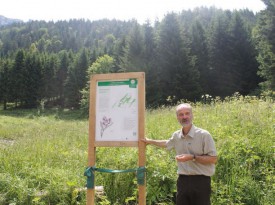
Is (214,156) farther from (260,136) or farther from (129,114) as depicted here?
(260,136)

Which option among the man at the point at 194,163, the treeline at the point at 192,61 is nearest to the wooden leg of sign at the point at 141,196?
the man at the point at 194,163

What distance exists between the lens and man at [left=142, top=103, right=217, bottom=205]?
138 inches

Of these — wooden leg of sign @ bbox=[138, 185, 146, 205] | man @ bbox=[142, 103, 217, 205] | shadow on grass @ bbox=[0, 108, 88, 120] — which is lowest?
wooden leg of sign @ bbox=[138, 185, 146, 205]

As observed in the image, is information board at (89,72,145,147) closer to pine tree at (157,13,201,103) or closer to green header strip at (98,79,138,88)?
green header strip at (98,79,138,88)

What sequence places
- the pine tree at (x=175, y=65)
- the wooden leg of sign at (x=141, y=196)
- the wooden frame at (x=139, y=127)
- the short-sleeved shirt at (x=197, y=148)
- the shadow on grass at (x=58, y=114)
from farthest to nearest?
1. the shadow on grass at (x=58, y=114)
2. the pine tree at (x=175, y=65)
3. the wooden frame at (x=139, y=127)
4. the wooden leg of sign at (x=141, y=196)
5. the short-sleeved shirt at (x=197, y=148)

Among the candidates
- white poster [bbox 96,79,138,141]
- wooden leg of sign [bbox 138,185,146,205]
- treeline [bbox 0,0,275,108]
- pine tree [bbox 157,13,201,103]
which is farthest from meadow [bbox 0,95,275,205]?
pine tree [bbox 157,13,201,103]

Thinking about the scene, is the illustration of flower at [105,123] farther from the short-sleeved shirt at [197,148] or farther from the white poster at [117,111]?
the short-sleeved shirt at [197,148]

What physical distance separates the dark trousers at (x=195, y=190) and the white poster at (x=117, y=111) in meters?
0.93

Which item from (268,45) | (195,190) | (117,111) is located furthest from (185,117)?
(268,45)

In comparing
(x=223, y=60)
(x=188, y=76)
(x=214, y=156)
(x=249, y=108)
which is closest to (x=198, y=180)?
(x=214, y=156)

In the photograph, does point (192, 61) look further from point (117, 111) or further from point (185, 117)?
point (185, 117)

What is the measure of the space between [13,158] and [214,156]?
474cm

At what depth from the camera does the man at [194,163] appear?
11.5ft

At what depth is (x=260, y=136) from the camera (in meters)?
6.20
